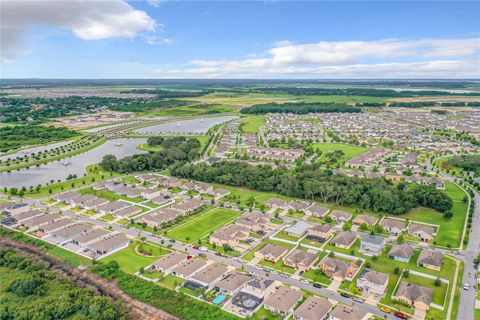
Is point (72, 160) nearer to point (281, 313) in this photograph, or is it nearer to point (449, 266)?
point (281, 313)

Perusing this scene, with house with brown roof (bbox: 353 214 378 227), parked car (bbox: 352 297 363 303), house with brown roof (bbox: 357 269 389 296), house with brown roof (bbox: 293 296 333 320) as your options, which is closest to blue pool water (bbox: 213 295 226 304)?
house with brown roof (bbox: 293 296 333 320)

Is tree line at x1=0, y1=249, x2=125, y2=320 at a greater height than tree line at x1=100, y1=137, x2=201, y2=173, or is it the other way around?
tree line at x1=100, y1=137, x2=201, y2=173

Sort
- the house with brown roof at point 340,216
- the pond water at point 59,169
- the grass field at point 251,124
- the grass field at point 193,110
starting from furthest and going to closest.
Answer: the grass field at point 193,110 → the grass field at point 251,124 → the pond water at point 59,169 → the house with brown roof at point 340,216

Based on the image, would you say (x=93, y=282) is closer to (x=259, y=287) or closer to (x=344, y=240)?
(x=259, y=287)

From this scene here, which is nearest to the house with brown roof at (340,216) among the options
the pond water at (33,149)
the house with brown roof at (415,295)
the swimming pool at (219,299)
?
the house with brown roof at (415,295)

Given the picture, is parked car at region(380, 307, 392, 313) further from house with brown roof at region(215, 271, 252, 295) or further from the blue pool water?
the blue pool water

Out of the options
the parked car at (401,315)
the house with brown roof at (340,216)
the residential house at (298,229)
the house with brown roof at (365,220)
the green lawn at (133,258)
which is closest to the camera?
the parked car at (401,315)

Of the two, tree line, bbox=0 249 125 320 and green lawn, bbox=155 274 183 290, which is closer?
tree line, bbox=0 249 125 320

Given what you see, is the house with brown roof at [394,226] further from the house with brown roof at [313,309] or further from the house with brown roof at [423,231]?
the house with brown roof at [313,309]
